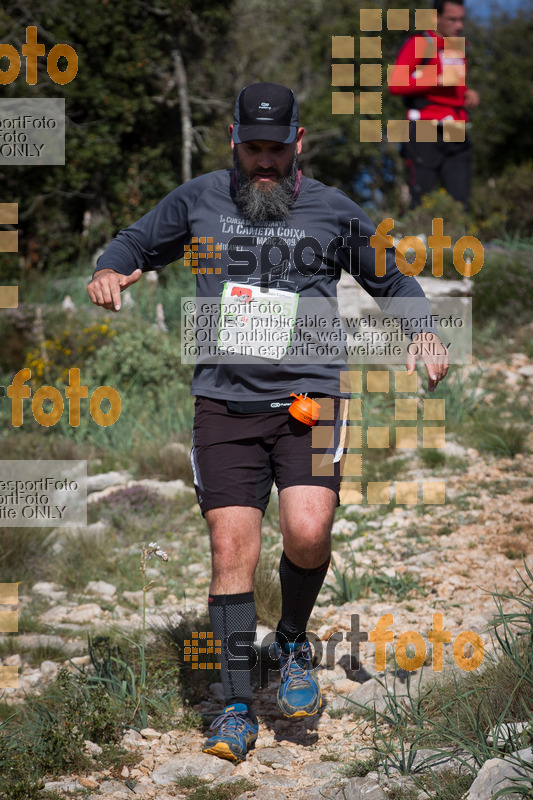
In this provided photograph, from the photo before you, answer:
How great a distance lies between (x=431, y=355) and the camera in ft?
9.65

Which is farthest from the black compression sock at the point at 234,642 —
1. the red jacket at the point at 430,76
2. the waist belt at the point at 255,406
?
the red jacket at the point at 430,76

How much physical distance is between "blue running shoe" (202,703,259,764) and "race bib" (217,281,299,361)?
1.16 m

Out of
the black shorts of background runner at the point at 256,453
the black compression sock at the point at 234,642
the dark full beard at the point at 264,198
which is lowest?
the black compression sock at the point at 234,642

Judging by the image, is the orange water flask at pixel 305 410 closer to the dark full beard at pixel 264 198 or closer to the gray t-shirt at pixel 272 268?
the gray t-shirt at pixel 272 268

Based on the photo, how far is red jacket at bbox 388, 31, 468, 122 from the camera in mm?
7363

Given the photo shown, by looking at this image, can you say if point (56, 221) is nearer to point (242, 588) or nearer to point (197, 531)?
point (197, 531)

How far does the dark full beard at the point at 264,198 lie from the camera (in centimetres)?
297

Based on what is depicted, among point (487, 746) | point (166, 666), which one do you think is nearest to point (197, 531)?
point (166, 666)

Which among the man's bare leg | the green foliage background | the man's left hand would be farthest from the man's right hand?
the green foliage background

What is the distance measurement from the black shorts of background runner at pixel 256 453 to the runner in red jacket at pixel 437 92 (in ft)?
17.5

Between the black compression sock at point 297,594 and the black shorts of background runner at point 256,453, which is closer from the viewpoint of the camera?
the black shorts of background runner at point 256,453

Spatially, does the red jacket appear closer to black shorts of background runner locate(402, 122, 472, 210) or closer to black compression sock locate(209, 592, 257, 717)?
black shorts of background runner locate(402, 122, 472, 210)

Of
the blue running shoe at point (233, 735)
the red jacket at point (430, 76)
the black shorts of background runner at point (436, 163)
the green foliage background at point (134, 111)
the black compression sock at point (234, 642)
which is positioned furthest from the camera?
the green foliage background at point (134, 111)

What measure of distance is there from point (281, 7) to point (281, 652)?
15.1 m
